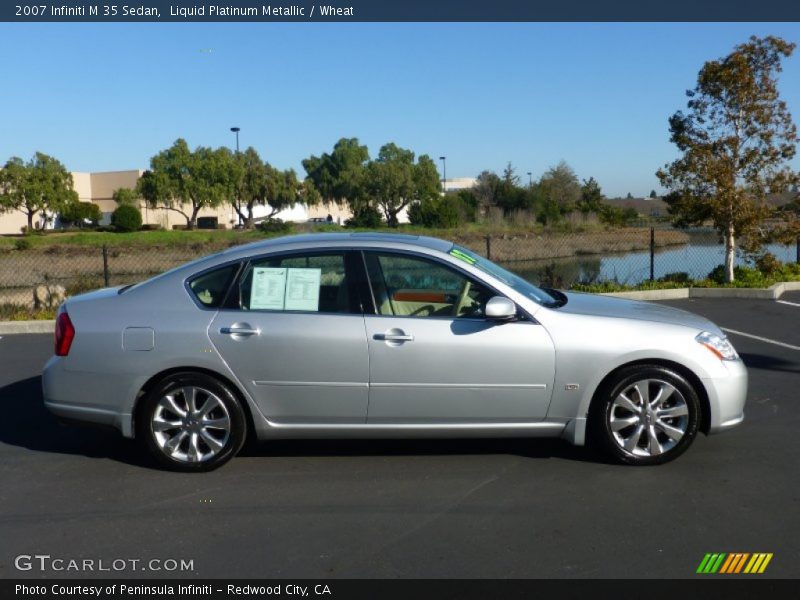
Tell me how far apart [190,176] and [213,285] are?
5741cm

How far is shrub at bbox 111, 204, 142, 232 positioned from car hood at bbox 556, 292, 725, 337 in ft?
188

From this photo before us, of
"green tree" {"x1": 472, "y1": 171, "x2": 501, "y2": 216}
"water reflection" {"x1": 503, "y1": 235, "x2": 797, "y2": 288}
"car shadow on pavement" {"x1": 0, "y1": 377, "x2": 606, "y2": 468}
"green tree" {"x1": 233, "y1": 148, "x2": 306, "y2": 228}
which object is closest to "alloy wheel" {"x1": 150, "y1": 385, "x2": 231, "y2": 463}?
"car shadow on pavement" {"x1": 0, "y1": 377, "x2": 606, "y2": 468}

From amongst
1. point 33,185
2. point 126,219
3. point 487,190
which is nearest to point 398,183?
point 487,190

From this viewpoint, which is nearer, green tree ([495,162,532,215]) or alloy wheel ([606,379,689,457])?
alloy wheel ([606,379,689,457])

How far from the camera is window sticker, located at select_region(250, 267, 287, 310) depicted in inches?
209

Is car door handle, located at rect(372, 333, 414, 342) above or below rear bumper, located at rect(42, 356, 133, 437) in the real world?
above

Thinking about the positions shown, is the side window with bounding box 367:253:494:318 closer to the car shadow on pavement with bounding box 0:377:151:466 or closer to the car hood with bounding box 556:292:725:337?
the car hood with bounding box 556:292:725:337

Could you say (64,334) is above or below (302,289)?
below

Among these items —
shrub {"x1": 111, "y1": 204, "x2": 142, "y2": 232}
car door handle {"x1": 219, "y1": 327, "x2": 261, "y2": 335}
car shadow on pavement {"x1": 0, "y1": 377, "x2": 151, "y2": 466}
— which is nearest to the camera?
car door handle {"x1": 219, "y1": 327, "x2": 261, "y2": 335}

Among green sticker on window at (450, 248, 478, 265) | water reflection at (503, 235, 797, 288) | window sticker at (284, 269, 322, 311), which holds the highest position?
green sticker on window at (450, 248, 478, 265)

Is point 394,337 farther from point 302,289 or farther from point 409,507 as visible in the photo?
point 409,507

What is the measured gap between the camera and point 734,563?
12.8ft

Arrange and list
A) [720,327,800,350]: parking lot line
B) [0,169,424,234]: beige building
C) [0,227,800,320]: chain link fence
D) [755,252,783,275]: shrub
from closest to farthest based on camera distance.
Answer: [720,327,800,350]: parking lot line → [0,227,800,320]: chain link fence → [755,252,783,275]: shrub → [0,169,424,234]: beige building
